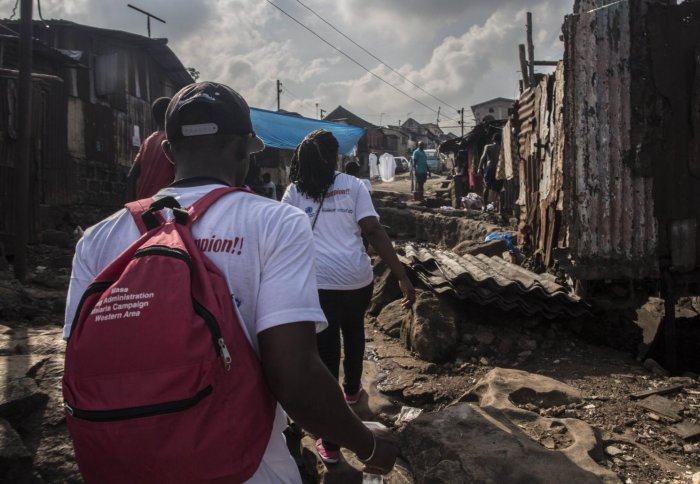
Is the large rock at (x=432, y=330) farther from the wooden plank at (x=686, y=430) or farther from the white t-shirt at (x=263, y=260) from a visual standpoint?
the white t-shirt at (x=263, y=260)

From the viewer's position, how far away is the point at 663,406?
322 centimetres

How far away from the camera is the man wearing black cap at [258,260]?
108cm

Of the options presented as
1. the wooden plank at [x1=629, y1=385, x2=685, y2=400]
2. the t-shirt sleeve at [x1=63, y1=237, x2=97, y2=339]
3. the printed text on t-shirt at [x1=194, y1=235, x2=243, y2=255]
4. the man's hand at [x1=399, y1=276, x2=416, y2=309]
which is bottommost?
the wooden plank at [x1=629, y1=385, x2=685, y2=400]

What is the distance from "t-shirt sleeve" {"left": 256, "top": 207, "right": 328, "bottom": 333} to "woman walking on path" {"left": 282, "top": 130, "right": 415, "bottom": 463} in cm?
179

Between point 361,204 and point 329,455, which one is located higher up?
point 361,204

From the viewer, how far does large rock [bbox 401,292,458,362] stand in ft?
14.8

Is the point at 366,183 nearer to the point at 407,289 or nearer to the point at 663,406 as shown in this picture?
the point at 407,289

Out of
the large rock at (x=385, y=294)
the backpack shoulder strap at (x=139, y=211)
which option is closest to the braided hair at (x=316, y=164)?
the backpack shoulder strap at (x=139, y=211)

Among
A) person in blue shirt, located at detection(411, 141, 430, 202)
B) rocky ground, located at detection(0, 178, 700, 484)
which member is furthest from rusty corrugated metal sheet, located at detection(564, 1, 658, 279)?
person in blue shirt, located at detection(411, 141, 430, 202)

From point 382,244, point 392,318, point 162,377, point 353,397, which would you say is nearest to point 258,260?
point 162,377

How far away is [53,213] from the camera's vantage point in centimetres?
1014

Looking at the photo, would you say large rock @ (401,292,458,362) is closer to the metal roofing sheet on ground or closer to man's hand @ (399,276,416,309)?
the metal roofing sheet on ground

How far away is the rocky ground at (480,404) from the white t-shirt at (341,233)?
0.87m

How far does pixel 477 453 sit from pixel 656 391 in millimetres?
1773
